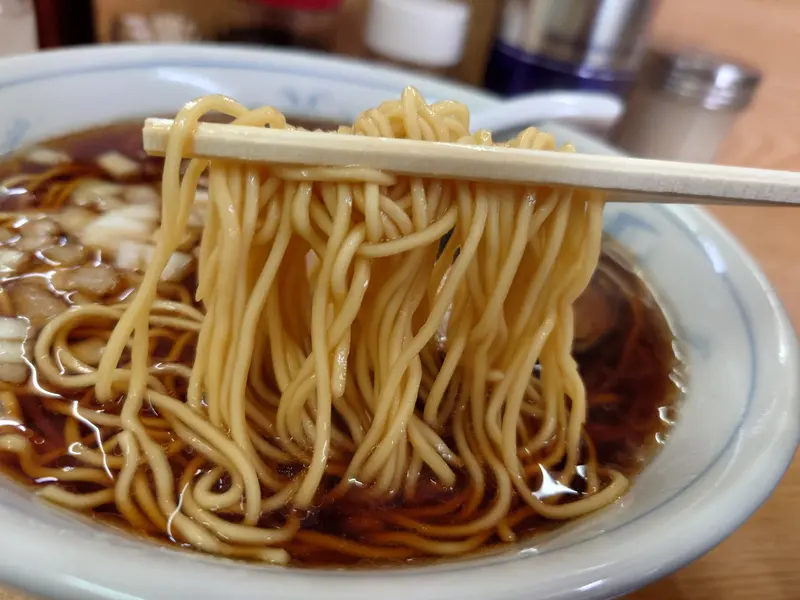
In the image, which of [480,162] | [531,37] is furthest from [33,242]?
[531,37]

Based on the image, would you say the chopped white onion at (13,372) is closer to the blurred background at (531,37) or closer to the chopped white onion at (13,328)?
the chopped white onion at (13,328)

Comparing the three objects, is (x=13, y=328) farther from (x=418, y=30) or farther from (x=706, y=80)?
(x=706, y=80)

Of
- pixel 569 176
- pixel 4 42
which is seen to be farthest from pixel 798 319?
pixel 4 42

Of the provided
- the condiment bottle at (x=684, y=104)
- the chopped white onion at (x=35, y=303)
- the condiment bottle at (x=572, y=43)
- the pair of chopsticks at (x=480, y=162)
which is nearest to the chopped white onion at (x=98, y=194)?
the chopped white onion at (x=35, y=303)

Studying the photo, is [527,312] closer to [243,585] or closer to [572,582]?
[572,582]

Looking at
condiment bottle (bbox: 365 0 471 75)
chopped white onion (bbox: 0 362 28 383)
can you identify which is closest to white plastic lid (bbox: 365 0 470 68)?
condiment bottle (bbox: 365 0 471 75)

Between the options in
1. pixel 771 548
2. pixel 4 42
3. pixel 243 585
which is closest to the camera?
pixel 243 585
